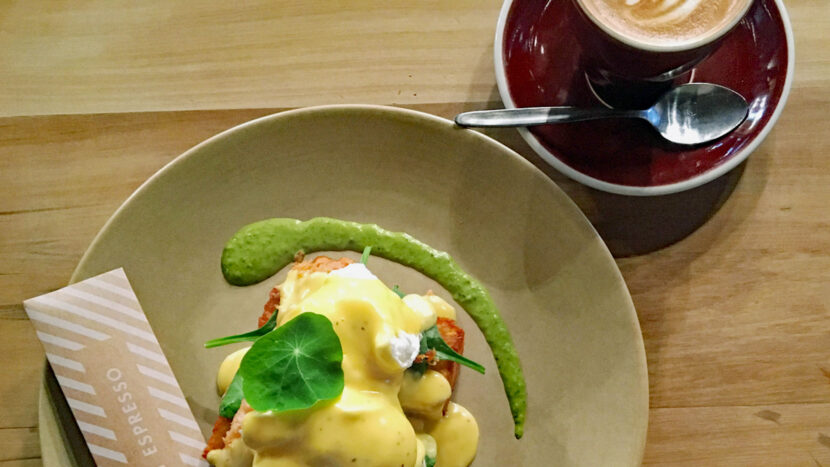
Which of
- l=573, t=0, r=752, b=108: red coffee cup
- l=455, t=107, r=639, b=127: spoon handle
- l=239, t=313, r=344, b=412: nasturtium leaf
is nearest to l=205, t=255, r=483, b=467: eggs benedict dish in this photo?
l=239, t=313, r=344, b=412: nasturtium leaf

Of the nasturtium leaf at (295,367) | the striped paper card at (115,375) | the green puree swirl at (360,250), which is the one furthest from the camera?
the green puree swirl at (360,250)

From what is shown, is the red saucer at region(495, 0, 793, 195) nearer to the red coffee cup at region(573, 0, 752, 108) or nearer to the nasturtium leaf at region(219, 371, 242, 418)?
the red coffee cup at region(573, 0, 752, 108)

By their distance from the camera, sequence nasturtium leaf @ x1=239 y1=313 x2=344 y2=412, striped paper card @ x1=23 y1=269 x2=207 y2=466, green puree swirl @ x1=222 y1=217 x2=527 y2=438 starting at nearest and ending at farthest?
1. nasturtium leaf @ x1=239 y1=313 x2=344 y2=412
2. striped paper card @ x1=23 y1=269 x2=207 y2=466
3. green puree swirl @ x1=222 y1=217 x2=527 y2=438

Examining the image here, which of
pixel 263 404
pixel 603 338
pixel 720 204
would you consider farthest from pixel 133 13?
pixel 720 204

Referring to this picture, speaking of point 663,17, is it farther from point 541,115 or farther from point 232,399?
point 232,399

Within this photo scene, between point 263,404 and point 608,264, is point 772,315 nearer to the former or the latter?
point 608,264

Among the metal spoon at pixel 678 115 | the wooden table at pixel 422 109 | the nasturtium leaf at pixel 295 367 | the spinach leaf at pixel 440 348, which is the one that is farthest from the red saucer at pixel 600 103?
the nasturtium leaf at pixel 295 367

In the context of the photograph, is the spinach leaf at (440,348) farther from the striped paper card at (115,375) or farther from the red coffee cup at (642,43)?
the red coffee cup at (642,43)
